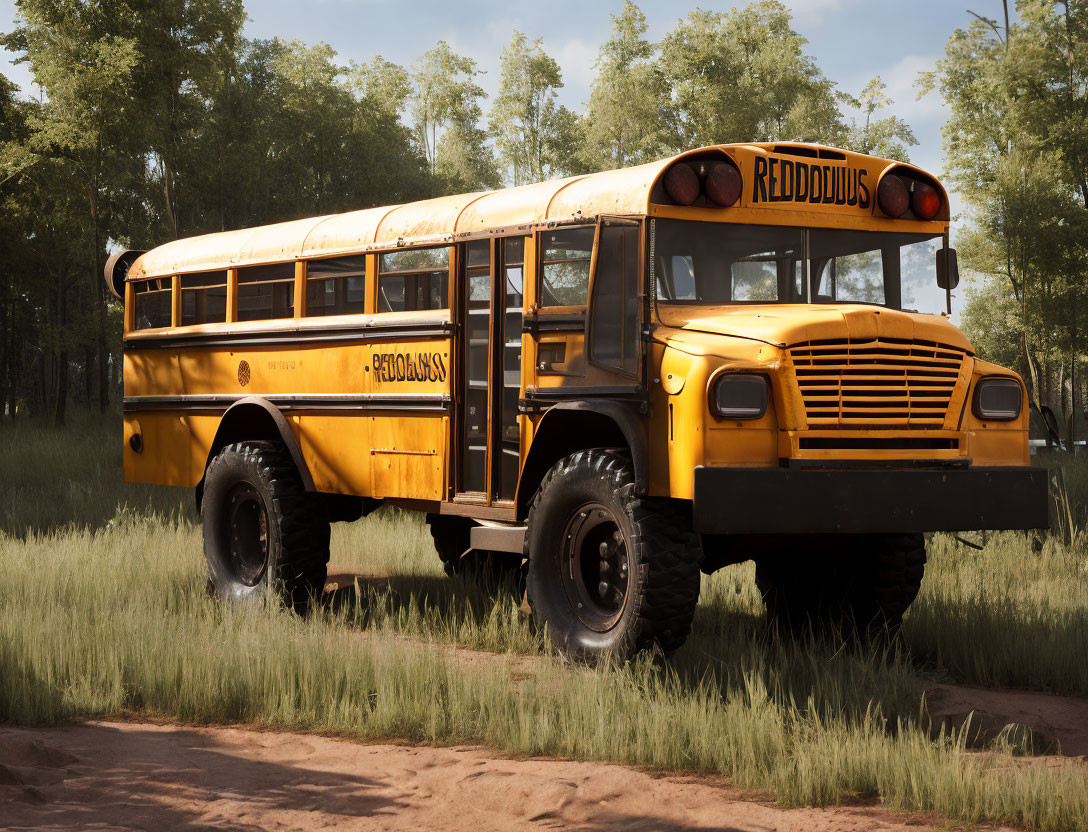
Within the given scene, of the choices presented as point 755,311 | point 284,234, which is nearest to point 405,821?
point 755,311

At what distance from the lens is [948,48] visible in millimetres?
41125

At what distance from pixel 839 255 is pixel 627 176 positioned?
4.72ft

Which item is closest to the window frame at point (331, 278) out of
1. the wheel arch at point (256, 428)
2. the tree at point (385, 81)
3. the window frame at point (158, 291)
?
the wheel arch at point (256, 428)

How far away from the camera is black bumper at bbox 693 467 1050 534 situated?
5.87 metres

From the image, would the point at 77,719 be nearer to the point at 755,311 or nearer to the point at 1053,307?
the point at 755,311

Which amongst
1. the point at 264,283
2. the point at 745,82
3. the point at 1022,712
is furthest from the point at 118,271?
the point at 745,82

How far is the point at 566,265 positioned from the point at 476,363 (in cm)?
111

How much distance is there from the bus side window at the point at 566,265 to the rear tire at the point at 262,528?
9.77 feet

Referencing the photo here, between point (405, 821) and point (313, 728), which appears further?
point (313, 728)

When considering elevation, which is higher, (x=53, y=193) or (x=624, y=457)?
(x=53, y=193)

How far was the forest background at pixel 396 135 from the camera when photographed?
25797 mm

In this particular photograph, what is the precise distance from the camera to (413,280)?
27.6 ft

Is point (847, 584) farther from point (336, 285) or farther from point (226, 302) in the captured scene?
point (226, 302)

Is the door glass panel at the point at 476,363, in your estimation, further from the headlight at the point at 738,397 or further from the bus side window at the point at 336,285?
the headlight at the point at 738,397
